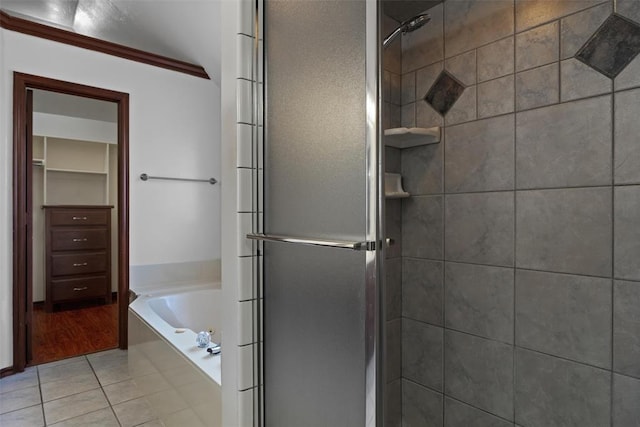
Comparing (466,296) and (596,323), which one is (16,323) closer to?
(466,296)

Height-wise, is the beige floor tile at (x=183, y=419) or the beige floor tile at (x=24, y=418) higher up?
the beige floor tile at (x=183, y=419)

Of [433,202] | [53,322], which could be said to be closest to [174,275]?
[53,322]

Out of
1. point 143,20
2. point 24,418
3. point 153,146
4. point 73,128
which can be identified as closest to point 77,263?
point 73,128

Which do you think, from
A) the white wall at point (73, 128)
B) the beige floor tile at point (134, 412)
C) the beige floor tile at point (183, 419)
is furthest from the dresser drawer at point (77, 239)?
the beige floor tile at point (183, 419)

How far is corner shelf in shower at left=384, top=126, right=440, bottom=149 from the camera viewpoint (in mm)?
1479

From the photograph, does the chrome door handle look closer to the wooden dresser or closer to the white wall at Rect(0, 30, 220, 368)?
the white wall at Rect(0, 30, 220, 368)

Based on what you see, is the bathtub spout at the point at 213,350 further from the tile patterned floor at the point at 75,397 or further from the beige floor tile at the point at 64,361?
the beige floor tile at the point at 64,361

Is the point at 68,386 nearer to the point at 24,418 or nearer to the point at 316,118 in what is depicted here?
the point at 24,418

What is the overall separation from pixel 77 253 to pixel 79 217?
1.36 feet

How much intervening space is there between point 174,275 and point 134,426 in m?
1.28

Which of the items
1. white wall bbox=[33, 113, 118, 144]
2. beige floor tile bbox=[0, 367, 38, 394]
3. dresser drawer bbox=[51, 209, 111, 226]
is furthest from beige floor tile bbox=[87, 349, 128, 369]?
white wall bbox=[33, 113, 118, 144]

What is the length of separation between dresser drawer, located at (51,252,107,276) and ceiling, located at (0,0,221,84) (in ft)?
8.44

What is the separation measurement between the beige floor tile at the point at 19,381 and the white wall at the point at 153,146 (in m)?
0.11

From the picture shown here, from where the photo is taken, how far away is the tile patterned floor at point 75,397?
1.88m
